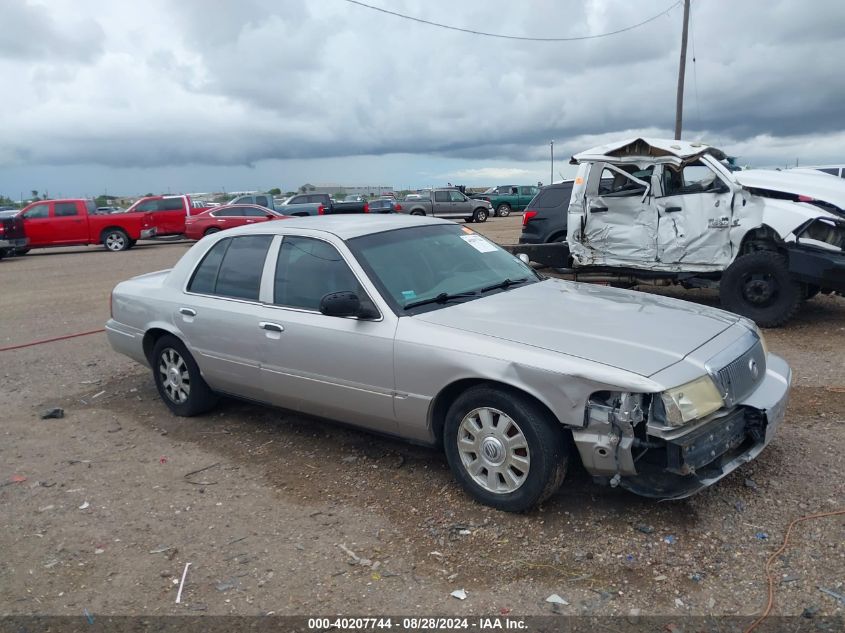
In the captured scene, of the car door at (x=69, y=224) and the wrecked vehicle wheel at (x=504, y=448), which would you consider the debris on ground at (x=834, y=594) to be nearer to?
the wrecked vehicle wheel at (x=504, y=448)

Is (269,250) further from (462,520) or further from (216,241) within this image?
(462,520)

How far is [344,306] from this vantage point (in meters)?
4.13

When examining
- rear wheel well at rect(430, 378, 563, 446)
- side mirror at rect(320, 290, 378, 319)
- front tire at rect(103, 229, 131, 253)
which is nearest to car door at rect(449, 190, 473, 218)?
front tire at rect(103, 229, 131, 253)

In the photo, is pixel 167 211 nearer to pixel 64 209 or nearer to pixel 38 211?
pixel 64 209

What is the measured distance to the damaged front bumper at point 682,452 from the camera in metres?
3.29

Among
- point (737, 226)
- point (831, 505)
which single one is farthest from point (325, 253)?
point (737, 226)

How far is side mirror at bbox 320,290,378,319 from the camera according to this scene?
4137mm

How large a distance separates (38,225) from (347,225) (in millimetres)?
20916

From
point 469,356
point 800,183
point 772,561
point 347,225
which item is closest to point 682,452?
point 772,561

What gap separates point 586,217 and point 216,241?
18.1ft

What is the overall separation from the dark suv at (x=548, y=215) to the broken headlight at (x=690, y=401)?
784 centimetres

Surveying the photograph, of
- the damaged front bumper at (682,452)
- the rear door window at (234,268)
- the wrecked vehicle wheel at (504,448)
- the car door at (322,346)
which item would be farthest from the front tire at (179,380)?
the damaged front bumper at (682,452)

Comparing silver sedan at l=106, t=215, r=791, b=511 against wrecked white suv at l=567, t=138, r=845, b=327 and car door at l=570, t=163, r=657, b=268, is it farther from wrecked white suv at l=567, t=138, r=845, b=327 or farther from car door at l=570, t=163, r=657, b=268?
car door at l=570, t=163, r=657, b=268

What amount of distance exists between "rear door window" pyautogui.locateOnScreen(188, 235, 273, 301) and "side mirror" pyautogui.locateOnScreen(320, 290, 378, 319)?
0.99 m
